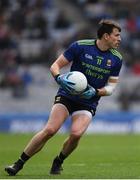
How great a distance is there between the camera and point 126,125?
2848 centimetres

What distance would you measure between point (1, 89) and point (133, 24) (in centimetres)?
688

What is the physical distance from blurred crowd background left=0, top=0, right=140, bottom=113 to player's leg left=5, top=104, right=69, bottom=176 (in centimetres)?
1688

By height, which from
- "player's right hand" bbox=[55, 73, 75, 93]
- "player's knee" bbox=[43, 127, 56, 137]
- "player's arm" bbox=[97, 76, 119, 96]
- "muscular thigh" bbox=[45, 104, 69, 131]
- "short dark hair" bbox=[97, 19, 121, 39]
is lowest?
"player's knee" bbox=[43, 127, 56, 137]

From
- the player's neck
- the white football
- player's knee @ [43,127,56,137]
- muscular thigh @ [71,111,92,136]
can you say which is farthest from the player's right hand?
the player's neck

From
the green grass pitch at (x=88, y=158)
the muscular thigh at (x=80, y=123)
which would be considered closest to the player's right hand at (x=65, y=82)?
the muscular thigh at (x=80, y=123)

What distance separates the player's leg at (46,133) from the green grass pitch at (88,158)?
16cm

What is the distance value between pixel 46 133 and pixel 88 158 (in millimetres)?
5451

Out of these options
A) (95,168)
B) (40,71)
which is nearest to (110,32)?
(95,168)

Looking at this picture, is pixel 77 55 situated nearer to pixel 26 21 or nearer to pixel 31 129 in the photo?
pixel 31 129

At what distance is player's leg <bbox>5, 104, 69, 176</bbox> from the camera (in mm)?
12031

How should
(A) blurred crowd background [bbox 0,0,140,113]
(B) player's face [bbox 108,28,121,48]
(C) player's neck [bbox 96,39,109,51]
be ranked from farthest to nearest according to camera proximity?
1. (A) blurred crowd background [bbox 0,0,140,113]
2. (C) player's neck [bbox 96,39,109,51]
3. (B) player's face [bbox 108,28,121,48]

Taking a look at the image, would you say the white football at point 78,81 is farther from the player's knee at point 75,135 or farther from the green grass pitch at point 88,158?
the green grass pitch at point 88,158

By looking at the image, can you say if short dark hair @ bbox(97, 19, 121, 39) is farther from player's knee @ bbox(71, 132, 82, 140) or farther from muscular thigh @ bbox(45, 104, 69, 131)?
player's knee @ bbox(71, 132, 82, 140)

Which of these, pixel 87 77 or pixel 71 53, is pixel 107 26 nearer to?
pixel 71 53
